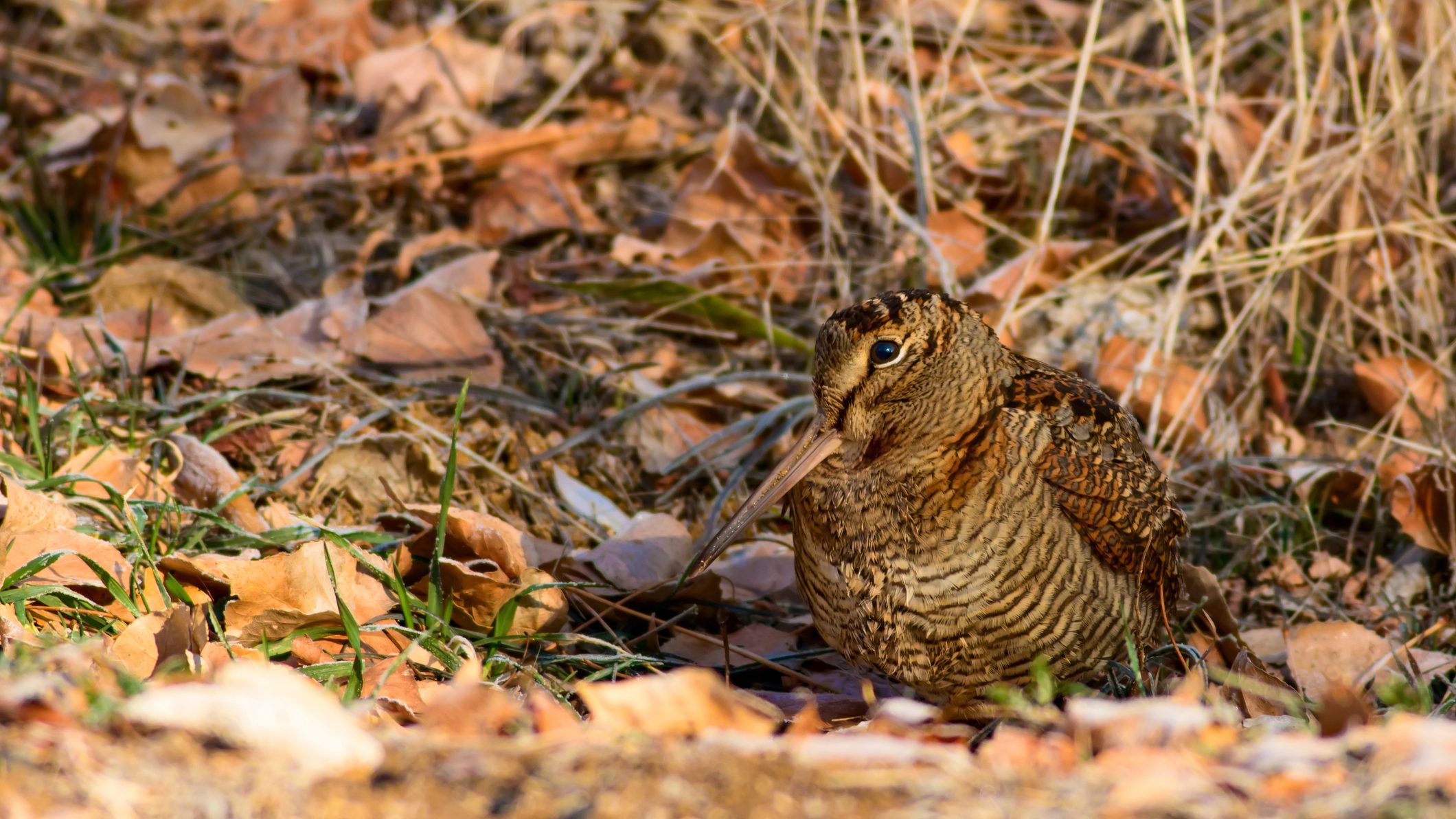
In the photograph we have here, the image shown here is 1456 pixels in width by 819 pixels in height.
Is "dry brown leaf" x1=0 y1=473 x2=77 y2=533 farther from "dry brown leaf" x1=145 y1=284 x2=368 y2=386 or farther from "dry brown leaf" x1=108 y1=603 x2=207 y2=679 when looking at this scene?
"dry brown leaf" x1=145 y1=284 x2=368 y2=386

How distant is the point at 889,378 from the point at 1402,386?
2.33 metres

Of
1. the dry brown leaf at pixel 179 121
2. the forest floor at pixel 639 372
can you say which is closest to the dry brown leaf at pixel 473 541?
the forest floor at pixel 639 372

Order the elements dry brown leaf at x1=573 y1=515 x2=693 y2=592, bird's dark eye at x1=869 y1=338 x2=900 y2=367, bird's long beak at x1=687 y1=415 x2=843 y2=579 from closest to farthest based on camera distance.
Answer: bird's dark eye at x1=869 y1=338 x2=900 y2=367
bird's long beak at x1=687 y1=415 x2=843 y2=579
dry brown leaf at x1=573 y1=515 x2=693 y2=592

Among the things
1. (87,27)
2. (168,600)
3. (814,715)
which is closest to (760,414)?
(168,600)

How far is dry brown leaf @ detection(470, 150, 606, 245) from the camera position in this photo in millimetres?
5281

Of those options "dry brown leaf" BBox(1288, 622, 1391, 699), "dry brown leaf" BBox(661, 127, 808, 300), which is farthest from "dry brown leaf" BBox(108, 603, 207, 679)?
"dry brown leaf" BBox(1288, 622, 1391, 699)

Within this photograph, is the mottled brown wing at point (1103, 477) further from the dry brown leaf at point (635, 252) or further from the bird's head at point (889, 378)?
the dry brown leaf at point (635, 252)

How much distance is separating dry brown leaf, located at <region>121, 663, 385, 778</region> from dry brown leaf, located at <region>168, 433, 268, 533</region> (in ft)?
5.93

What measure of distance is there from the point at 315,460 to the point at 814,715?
7.31 ft

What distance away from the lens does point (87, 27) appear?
6477 millimetres

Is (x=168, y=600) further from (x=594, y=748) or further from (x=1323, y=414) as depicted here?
(x=1323, y=414)

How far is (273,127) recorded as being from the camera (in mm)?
5680

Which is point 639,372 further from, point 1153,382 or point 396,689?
point 396,689

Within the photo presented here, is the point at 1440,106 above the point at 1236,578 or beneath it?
above
